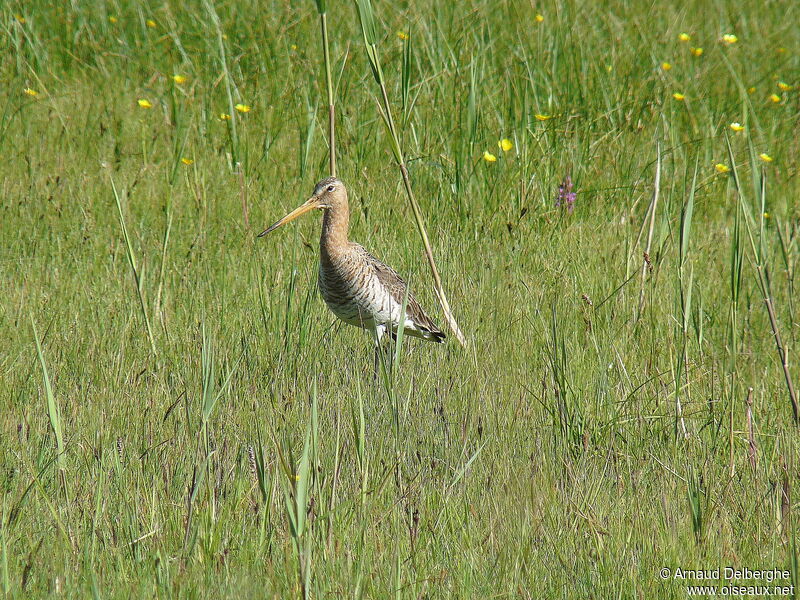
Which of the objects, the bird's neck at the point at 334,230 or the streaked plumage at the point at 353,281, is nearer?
the streaked plumage at the point at 353,281

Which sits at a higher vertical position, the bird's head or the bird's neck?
the bird's head

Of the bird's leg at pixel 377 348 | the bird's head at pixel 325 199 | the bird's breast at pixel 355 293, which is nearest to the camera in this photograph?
the bird's leg at pixel 377 348

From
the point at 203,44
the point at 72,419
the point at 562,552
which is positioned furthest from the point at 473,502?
the point at 203,44

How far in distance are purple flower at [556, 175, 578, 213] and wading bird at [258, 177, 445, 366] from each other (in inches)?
47.9

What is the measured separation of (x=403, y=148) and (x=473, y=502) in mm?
3126

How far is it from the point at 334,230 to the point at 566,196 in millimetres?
1397

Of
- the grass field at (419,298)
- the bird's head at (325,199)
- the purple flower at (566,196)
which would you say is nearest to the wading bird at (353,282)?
the bird's head at (325,199)

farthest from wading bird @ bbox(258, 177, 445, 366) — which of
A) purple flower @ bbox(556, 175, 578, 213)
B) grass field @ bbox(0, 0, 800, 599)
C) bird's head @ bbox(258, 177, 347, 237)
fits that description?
purple flower @ bbox(556, 175, 578, 213)

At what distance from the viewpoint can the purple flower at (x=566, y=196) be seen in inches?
213

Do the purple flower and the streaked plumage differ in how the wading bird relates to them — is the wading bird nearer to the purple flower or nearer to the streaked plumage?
the streaked plumage

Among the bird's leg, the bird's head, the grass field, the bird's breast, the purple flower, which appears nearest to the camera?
the grass field

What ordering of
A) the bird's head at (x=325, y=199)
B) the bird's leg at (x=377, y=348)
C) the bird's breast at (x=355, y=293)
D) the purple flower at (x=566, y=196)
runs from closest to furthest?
the bird's leg at (x=377, y=348) < the bird's breast at (x=355, y=293) < the bird's head at (x=325, y=199) < the purple flower at (x=566, y=196)

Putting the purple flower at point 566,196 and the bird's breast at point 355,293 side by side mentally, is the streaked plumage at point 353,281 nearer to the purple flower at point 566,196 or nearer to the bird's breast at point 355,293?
the bird's breast at point 355,293

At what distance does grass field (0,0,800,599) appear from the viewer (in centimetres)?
264
